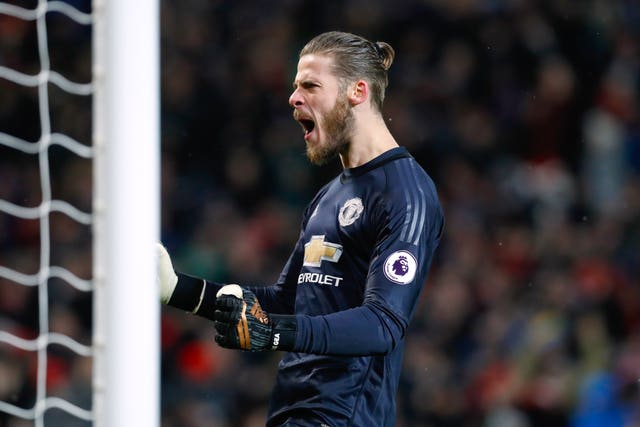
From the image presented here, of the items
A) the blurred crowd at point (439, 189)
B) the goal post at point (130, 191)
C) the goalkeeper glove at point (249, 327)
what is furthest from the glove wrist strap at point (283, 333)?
the blurred crowd at point (439, 189)

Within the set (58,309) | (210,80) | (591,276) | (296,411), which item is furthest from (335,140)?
(210,80)

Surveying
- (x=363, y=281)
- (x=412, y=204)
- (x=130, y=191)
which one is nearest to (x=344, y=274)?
(x=363, y=281)

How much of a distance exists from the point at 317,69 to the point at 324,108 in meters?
0.14

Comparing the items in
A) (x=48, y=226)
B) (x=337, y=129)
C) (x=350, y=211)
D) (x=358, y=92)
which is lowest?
(x=48, y=226)

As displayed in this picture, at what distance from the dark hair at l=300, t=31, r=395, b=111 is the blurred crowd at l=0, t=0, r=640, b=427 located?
368cm

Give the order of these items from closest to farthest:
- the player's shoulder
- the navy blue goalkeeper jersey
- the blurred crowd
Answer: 1. the navy blue goalkeeper jersey
2. the player's shoulder
3. the blurred crowd

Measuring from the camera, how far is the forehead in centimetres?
388

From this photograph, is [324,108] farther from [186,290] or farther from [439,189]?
[439,189]

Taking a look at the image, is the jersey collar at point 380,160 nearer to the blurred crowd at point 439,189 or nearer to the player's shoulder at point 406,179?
the player's shoulder at point 406,179

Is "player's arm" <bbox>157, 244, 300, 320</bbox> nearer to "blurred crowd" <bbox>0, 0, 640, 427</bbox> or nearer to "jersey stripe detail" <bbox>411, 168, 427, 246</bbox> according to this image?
"jersey stripe detail" <bbox>411, 168, 427, 246</bbox>

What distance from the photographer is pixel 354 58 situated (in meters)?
3.92

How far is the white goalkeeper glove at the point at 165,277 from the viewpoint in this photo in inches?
155

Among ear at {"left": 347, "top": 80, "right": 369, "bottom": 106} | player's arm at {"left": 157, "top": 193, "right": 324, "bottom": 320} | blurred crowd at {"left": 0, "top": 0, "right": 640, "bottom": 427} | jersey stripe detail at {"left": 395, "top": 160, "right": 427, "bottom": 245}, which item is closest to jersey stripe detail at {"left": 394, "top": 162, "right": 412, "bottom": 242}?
jersey stripe detail at {"left": 395, "top": 160, "right": 427, "bottom": 245}

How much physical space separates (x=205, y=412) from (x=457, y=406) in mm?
1714
